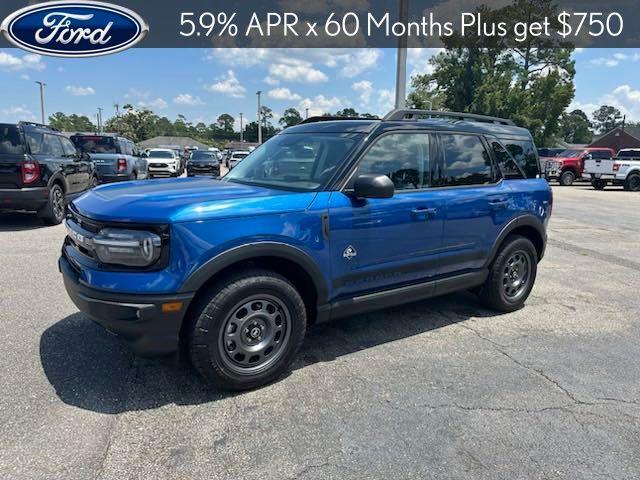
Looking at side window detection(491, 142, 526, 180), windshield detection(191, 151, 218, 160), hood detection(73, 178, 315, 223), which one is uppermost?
windshield detection(191, 151, 218, 160)

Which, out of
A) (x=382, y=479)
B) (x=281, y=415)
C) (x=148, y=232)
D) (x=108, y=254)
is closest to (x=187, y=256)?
(x=148, y=232)

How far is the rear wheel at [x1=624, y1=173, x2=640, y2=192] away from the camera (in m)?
22.4

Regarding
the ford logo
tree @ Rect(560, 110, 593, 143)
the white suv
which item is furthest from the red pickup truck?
tree @ Rect(560, 110, 593, 143)

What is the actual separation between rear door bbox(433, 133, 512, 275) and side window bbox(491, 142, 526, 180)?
4.6 inches

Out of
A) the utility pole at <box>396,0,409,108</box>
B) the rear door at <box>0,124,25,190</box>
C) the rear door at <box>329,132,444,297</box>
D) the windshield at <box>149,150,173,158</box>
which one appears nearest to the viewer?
the rear door at <box>329,132,444,297</box>

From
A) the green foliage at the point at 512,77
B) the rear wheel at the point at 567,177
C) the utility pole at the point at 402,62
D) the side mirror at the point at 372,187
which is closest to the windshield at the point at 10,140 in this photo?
the side mirror at the point at 372,187

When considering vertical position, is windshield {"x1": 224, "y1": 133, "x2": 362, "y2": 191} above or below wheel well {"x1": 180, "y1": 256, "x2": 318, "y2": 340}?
above

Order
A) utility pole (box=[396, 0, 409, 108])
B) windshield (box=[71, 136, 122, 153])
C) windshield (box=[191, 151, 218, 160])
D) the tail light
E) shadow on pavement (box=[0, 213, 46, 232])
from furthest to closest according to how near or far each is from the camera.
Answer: windshield (box=[191, 151, 218, 160]) < windshield (box=[71, 136, 122, 153]) < utility pole (box=[396, 0, 409, 108]) < shadow on pavement (box=[0, 213, 46, 232]) < the tail light

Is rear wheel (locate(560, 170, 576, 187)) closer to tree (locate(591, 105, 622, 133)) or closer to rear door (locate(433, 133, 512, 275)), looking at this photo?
rear door (locate(433, 133, 512, 275))

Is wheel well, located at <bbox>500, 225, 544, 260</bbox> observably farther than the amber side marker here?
Yes

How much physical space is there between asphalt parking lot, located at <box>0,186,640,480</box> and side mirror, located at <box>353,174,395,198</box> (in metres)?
1.31

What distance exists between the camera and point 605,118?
14162cm

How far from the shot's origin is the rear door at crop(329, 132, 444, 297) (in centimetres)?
354

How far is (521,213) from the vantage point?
190 inches
